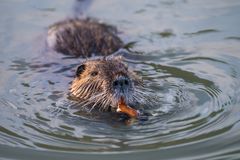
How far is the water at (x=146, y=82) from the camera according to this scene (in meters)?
4.12

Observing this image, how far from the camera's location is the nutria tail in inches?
242

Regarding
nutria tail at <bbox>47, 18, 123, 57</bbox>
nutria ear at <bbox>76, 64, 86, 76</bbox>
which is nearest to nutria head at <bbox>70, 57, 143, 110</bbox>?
nutria ear at <bbox>76, 64, 86, 76</bbox>

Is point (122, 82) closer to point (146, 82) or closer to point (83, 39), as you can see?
point (146, 82)

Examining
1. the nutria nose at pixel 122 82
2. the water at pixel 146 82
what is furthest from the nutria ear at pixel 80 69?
the nutria nose at pixel 122 82

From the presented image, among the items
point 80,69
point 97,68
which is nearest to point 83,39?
point 80,69

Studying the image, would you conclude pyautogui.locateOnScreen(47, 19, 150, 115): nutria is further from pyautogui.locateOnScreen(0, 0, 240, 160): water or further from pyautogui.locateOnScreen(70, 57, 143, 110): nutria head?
pyautogui.locateOnScreen(0, 0, 240, 160): water

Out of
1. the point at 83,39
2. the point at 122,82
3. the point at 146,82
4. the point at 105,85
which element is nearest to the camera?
the point at 122,82

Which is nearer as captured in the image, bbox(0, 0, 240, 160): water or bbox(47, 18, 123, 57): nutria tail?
bbox(0, 0, 240, 160): water

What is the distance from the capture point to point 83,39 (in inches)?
245

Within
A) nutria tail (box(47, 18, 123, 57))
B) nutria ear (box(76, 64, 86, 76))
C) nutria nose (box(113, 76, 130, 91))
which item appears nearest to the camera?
nutria nose (box(113, 76, 130, 91))

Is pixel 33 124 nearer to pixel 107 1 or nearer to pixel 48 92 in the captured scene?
pixel 48 92

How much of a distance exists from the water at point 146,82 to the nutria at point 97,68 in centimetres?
13

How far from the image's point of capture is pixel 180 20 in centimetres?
703

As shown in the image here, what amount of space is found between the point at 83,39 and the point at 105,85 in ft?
5.10
